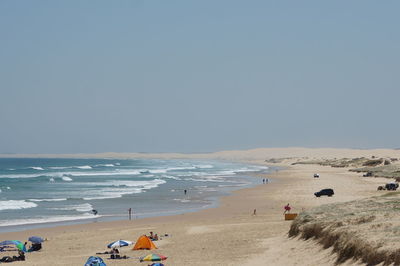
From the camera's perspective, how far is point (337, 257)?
16.4 m

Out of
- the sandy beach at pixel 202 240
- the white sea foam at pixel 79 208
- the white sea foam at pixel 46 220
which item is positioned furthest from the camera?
the white sea foam at pixel 79 208

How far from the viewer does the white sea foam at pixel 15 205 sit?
147 feet

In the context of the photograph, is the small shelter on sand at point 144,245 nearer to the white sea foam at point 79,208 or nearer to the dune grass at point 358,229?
the dune grass at point 358,229

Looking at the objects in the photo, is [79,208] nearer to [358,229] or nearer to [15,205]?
[15,205]

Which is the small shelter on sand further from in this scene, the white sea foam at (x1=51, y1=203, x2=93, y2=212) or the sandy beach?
the white sea foam at (x1=51, y1=203, x2=93, y2=212)

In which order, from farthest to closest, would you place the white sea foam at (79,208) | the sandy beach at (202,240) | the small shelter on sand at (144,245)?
the white sea foam at (79,208) → the small shelter on sand at (144,245) → the sandy beach at (202,240)

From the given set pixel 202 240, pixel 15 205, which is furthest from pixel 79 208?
pixel 202 240

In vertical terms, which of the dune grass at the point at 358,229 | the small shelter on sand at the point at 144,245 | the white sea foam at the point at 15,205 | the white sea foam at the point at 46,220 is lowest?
the white sea foam at the point at 46,220

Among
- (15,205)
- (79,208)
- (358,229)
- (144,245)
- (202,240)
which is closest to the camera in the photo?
(358,229)

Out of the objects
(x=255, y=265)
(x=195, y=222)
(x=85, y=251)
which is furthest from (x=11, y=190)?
(x=255, y=265)

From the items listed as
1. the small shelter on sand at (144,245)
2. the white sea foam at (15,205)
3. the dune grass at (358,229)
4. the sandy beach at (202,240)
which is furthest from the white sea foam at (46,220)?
the dune grass at (358,229)

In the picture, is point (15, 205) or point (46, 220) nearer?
point (46, 220)

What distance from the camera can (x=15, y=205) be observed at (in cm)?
4653

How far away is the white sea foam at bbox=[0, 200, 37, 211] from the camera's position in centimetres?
4494
